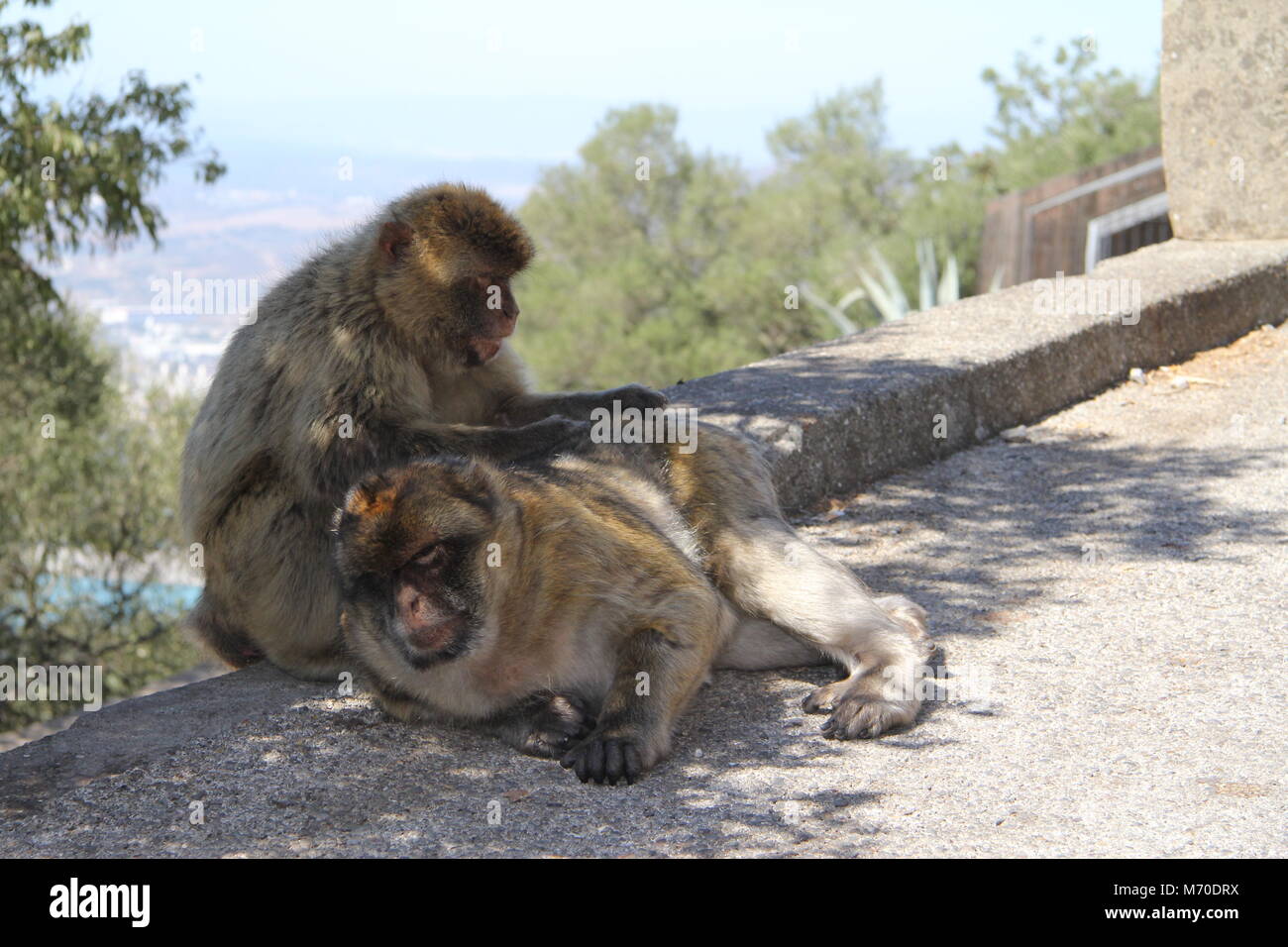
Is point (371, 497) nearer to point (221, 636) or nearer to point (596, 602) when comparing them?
point (596, 602)

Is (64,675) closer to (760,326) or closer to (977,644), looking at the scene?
(977,644)

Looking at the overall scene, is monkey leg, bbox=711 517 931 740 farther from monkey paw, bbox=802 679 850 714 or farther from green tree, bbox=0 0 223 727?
green tree, bbox=0 0 223 727

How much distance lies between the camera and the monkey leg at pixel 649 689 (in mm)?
3146

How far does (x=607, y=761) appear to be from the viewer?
3129 mm

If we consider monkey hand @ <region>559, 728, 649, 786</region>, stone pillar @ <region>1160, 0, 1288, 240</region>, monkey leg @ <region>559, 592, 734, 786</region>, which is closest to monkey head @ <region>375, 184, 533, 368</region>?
monkey leg @ <region>559, 592, 734, 786</region>

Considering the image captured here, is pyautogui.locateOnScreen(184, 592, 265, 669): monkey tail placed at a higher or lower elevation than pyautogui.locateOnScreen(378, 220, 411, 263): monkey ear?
lower

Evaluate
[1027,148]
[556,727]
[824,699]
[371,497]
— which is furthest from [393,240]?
[1027,148]

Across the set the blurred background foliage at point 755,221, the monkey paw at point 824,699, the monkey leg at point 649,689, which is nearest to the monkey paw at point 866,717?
the monkey paw at point 824,699

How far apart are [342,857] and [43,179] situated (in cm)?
677

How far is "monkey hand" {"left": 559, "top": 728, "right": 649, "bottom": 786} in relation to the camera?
312cm

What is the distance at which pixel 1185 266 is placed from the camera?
7.11 metres

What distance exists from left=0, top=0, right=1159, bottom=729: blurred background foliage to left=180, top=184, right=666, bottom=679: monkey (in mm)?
434

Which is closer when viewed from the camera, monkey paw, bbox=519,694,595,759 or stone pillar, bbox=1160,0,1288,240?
monkey paw, bbox=519,694,595,759

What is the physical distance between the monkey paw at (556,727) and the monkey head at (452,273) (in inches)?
45.6
